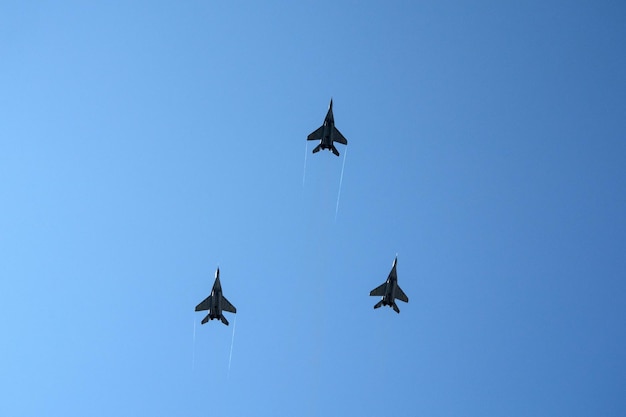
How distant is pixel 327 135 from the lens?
67.5 metres

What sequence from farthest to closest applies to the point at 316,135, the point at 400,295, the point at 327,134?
the point at 400,295, the point at 316,135, the point at 327,134

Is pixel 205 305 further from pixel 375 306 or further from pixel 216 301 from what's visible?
pixel 375 306

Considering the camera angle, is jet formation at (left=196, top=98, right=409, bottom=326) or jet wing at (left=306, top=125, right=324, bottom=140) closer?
jet formation at (left=196, top=98, right=409, bottom=326)

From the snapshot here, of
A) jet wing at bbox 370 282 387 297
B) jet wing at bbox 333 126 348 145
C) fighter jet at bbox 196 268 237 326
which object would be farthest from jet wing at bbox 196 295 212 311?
jet wing at bbox 333 126 348 145

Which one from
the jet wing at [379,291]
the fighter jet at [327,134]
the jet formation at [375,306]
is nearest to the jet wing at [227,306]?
the jet formation at [375,306]

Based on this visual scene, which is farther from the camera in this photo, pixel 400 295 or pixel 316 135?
pixel 400 295

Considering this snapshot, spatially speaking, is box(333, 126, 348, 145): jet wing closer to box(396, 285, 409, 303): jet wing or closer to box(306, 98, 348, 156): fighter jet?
box(306, 98, 348, 156): fighter jet

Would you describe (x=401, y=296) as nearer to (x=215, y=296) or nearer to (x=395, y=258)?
(x=395, y=258)

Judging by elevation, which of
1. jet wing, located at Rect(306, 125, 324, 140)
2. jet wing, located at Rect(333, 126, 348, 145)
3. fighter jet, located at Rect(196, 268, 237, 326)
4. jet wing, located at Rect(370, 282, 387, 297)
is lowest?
fighter jet, located at Rect(196, 268, 237, 326)

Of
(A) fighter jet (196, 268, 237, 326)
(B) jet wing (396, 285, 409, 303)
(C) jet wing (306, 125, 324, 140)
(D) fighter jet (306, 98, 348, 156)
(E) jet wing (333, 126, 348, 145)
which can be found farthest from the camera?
(B) jet wing (396, 285, 409, 303)

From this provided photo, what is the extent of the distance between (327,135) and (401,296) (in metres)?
14.1

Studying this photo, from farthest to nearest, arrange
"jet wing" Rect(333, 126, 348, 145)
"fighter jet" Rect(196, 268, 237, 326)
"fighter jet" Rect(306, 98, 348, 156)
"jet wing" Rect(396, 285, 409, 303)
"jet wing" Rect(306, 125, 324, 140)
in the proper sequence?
"jet wing" Rect(396, 285, 409, 303) → "jet wing" Rect(333, 126, 348, 145) → "jet wing" Rect(306, 125, 324, 140) → "fighter jet" Rect(306, 98, 348, 156) → "fighter jet" Rect(196, 268, 237, 326)

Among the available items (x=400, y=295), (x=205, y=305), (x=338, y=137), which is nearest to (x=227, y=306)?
(x=205, y=305)

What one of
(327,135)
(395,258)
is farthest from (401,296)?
(327,135)
